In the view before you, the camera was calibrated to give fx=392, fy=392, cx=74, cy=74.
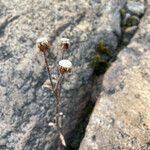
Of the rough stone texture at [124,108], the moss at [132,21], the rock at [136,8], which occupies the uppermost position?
the rock at [136,8]

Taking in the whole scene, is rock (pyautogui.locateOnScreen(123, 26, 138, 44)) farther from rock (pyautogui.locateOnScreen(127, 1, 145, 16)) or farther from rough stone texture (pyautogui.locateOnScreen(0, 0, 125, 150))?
rock (pyautogui.locateOnScreen(127, 1, 145, 16))

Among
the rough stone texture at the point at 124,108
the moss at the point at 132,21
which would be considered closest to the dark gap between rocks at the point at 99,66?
the moss at the point at 132,21

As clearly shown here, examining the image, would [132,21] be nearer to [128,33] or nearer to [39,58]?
[128,33]

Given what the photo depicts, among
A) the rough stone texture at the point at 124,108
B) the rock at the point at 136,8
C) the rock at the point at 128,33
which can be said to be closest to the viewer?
the rough stone texture at the point at 124,108

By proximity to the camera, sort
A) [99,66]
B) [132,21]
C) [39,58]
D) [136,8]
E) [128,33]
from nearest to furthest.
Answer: [39,58] < [99,66] < [128,33] < [132,21] < [136,8]

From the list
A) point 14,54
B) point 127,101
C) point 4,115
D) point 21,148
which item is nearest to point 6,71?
point 14,54

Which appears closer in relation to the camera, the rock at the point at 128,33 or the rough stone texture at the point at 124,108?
the rough stone texture at the point at 124,108

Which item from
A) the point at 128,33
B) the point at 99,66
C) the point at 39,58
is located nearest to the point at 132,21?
the point at 128,33

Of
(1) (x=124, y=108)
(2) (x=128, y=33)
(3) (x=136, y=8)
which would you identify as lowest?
(1) (x=124, y=108)

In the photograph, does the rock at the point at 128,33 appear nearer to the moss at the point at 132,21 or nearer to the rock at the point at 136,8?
the moss at the point at 132,21
